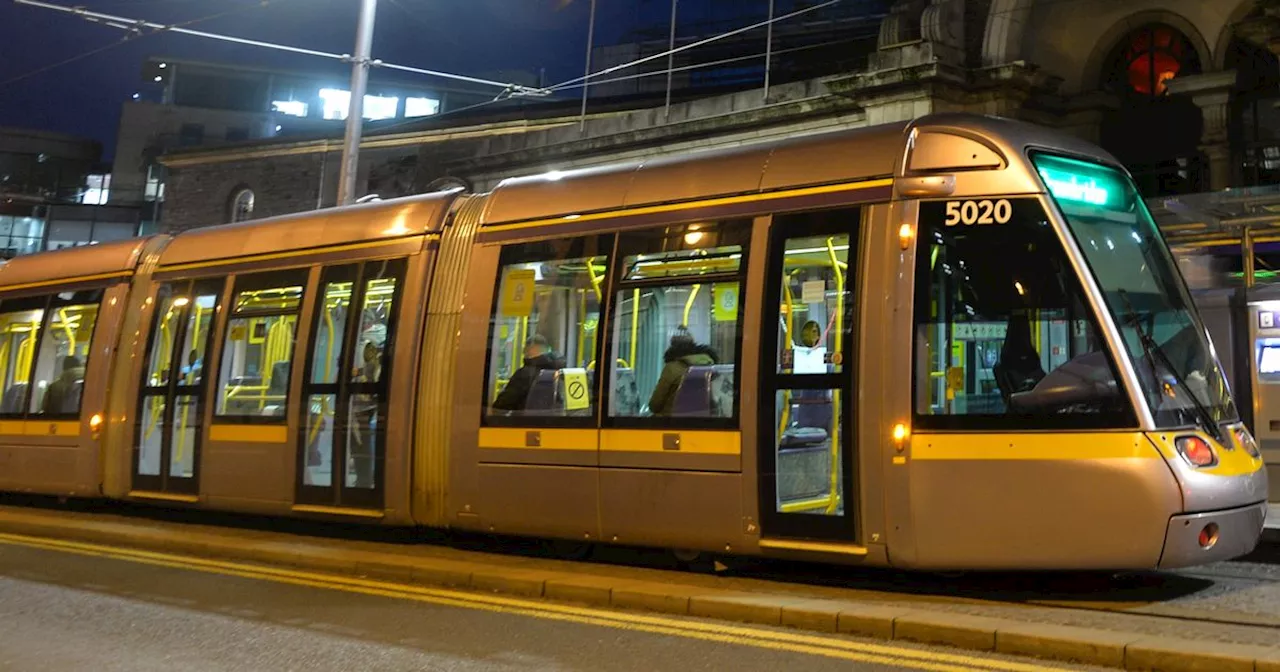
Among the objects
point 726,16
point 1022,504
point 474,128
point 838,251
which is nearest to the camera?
point 1022,504

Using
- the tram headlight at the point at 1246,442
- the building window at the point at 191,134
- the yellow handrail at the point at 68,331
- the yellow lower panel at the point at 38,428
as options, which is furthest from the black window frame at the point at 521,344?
the building window at the point at 191,134

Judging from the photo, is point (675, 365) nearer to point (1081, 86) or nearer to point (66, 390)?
point (66, 390)

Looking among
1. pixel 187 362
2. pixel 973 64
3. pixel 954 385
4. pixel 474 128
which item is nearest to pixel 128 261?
pixel 187 362

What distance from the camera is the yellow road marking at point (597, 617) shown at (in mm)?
5441

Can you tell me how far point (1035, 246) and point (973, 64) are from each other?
409 inches

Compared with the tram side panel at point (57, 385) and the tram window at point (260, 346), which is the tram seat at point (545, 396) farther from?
the tram side panel at point (57, 385)

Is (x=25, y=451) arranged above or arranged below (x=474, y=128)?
below

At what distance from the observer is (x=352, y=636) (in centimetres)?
634

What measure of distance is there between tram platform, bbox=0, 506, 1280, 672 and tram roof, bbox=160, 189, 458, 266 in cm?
278

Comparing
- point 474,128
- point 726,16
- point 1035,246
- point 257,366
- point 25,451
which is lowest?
point 25,451

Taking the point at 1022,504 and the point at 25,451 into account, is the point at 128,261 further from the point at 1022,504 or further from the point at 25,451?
the point at 1022,504

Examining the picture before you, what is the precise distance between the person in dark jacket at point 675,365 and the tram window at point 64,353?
7.45m

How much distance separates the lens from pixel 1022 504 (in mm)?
6273

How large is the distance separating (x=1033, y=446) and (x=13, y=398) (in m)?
11.5
